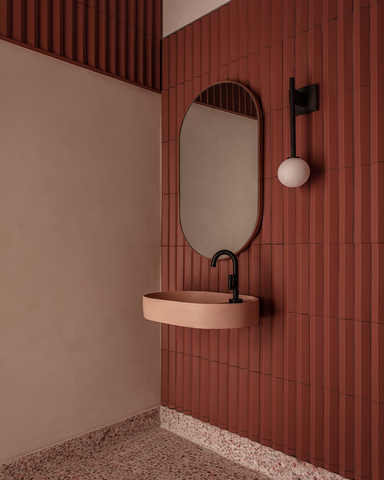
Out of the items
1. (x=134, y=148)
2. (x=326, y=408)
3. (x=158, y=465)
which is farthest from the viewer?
(x=134, y=148)

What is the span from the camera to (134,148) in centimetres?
238

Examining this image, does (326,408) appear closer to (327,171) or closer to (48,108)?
(327,171)

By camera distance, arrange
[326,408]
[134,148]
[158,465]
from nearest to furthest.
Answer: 1. [326,408]
2. [158,465]
3. [134,148]

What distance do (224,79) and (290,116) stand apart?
0.60 metres

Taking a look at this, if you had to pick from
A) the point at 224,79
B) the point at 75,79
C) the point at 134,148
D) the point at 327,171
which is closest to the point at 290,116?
the point at 327,171

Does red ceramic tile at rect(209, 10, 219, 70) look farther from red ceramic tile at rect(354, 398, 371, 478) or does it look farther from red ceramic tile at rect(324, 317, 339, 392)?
red ceramic tile at rect(354, 398, 371, 478)

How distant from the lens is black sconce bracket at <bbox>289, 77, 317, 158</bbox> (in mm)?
1729

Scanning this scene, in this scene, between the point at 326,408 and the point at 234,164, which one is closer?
the point at 326,408

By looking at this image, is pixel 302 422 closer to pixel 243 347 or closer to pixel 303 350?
pixel 303 350

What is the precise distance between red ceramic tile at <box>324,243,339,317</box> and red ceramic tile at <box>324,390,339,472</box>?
0.36 metres

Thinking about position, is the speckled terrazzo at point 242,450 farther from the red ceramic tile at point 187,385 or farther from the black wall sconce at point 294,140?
the black wall sconce at point 294,140

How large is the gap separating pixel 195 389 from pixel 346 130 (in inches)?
63.1

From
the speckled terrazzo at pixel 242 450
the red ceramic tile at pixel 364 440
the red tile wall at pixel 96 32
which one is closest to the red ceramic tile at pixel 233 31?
the red tile wall at pixel 96 32

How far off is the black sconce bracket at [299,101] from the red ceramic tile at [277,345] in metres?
0.79
